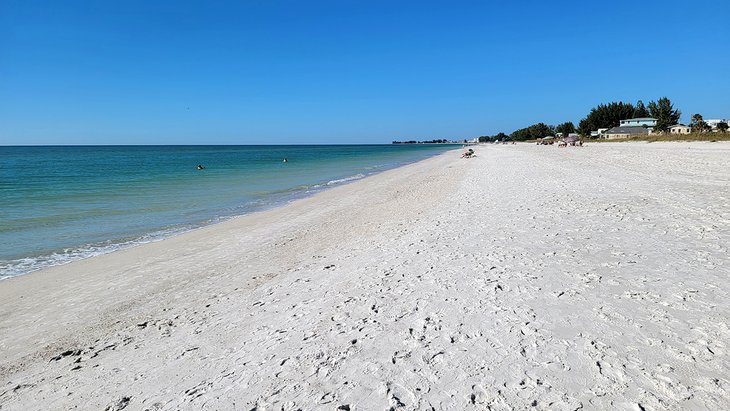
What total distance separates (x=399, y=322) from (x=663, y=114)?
103370mm

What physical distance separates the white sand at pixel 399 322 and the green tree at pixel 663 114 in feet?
300

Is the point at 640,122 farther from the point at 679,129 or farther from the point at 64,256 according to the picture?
the point at 64,256

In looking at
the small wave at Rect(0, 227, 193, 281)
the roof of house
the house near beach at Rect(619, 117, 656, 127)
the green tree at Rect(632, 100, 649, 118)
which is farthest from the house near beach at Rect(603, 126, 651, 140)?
the small wave at Rect(0, 227, 193, 281)

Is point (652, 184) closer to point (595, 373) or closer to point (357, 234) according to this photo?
point (357, 234)

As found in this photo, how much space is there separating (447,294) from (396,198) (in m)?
11.6

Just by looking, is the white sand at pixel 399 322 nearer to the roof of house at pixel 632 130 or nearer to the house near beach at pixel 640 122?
the roof of house at pixel 632 130

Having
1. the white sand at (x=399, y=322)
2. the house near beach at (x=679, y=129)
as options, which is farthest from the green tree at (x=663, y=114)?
the white sand at (x=399, y=322)

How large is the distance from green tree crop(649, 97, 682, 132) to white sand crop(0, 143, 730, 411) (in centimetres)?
9155

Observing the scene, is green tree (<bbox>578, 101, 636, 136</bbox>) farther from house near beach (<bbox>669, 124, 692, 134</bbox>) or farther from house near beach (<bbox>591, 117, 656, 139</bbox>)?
house near beach (<bbox>669, 124, 692, 134</bbox>)

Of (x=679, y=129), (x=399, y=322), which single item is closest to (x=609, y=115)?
(x=679, y=129)

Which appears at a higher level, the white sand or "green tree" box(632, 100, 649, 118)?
"green tree" box(632, 100, 649, 118)

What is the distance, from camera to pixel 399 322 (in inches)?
182

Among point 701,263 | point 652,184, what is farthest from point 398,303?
point 652,184

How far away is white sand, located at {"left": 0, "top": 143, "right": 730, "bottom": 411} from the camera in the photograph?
3371 mm
